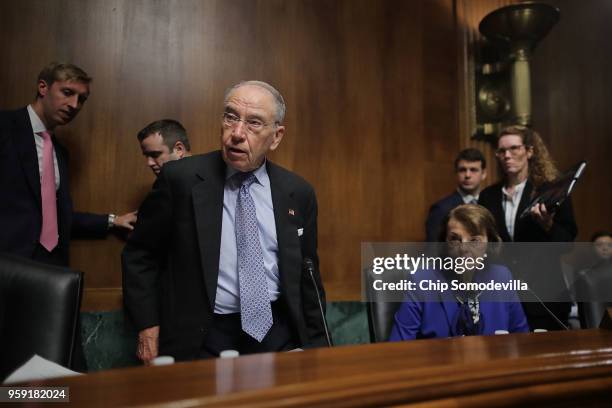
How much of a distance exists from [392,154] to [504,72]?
3.85 feet

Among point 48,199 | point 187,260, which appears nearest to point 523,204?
point 187,260

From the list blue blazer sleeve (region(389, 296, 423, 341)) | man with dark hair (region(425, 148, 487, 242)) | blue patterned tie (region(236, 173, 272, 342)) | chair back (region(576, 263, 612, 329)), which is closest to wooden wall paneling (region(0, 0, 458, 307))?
man with dark hair (region(425, 148, 487, 242))

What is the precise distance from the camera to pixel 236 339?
1.70 m

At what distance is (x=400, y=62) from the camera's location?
3432 millimetres

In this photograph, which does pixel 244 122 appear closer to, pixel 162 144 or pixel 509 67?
pixel 162 144

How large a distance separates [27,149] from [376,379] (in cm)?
196

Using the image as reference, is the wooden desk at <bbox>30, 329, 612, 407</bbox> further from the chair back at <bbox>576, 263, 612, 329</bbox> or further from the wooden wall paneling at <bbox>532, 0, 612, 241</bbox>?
the wooden wall paneling at <bbox>532, 0, 612, 241</bbox>

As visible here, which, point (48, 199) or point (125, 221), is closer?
point (48, 199)

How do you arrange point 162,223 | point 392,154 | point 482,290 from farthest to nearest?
point 392,154 < point 482,290 < point 162,223

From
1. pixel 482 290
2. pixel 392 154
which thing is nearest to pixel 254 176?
pixel 482 290

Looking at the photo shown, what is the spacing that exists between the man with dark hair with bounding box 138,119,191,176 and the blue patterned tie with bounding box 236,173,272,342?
0.74m

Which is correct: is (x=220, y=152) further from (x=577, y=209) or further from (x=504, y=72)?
(x=577, y=209)

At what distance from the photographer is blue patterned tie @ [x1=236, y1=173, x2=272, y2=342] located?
166 cm

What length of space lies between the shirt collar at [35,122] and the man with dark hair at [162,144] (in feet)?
1.37
